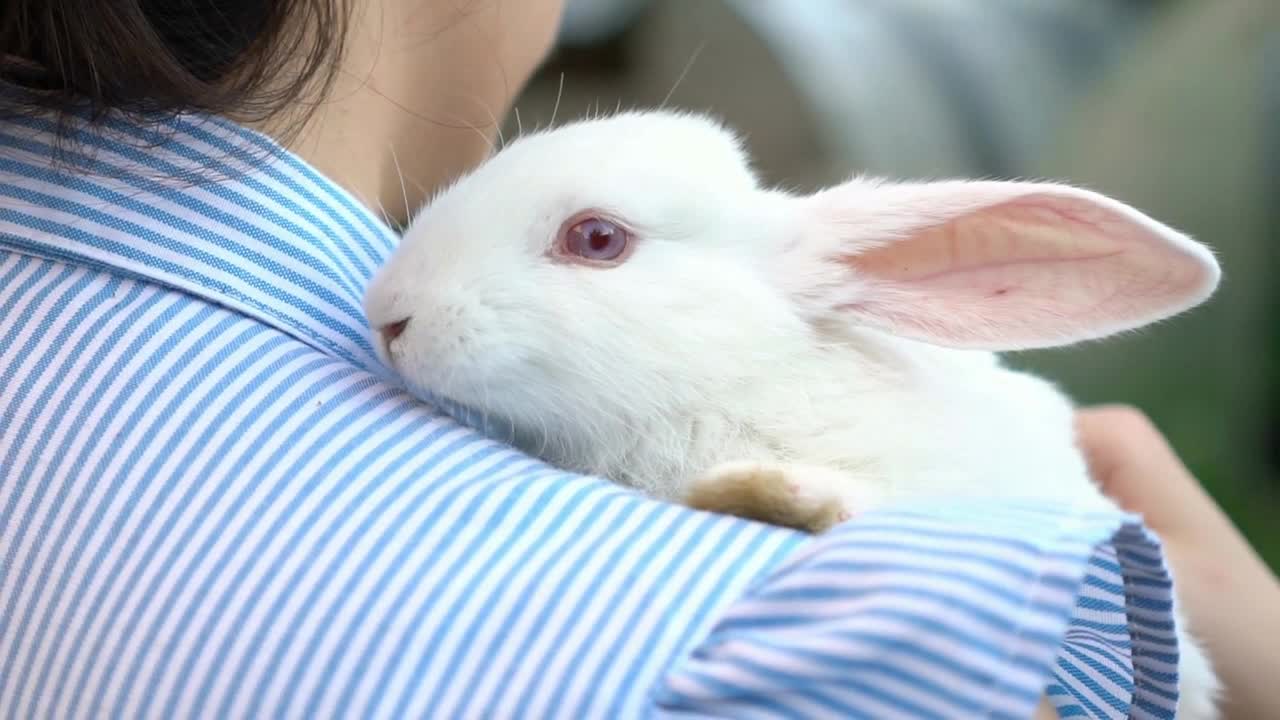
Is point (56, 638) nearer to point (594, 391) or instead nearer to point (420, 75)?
point (594, 391)

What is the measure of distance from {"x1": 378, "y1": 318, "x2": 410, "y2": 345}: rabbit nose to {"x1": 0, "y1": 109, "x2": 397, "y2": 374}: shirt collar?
0.03m

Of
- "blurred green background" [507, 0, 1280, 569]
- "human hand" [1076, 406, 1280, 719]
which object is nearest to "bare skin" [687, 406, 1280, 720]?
"human hand" [1076, 406, 1280, 719]

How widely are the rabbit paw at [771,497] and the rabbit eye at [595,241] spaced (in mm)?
164

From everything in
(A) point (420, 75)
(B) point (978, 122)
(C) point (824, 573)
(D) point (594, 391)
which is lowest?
(C) point (824, 573)

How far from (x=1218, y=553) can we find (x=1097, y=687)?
0.49 meters

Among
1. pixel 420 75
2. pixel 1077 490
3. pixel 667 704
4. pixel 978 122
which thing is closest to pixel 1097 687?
pixel 1077 490

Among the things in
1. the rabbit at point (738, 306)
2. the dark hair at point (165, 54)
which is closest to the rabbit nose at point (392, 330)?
the rabbit at point (738, 306)

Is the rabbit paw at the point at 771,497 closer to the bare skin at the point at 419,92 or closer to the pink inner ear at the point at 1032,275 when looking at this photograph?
the pink inner ear at the point at 1032,275

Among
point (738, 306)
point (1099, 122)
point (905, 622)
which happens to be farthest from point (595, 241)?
point (1099, 122)

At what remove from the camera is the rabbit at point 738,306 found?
2.08ft

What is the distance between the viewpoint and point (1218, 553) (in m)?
1.02

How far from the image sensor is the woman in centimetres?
44

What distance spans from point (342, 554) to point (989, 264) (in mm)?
410

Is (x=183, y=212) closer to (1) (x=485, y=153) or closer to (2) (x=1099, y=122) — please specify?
(1) (x=485, y=153)
